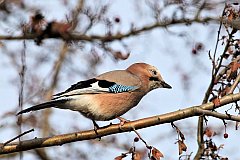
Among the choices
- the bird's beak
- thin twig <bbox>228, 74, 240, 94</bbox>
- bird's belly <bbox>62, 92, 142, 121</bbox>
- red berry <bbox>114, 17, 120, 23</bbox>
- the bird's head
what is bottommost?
thin twig <bbox>228, 74, 240, 94</bbox>

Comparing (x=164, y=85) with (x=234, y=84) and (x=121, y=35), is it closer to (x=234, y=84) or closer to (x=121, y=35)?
(x=234, y=84)

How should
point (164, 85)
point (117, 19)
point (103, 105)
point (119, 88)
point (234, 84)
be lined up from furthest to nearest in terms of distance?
point (117, 19) → point (164, 85) → point (119, 88) → point (103, 105) → point (234, 84)

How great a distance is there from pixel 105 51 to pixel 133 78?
106 centimetres

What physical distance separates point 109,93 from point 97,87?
10 centimetres

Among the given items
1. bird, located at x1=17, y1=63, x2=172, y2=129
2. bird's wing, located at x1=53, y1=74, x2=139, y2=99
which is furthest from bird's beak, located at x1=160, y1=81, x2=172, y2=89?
bird's wing, located at x1=53, y1=74, x2=139, y2=99

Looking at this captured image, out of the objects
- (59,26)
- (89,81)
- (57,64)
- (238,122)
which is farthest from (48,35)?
(57,64)

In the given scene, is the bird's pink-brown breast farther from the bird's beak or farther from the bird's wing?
the bird's beak

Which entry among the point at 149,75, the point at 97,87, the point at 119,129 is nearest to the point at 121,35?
the point at 149,75

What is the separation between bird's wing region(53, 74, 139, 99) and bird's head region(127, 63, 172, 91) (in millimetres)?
190

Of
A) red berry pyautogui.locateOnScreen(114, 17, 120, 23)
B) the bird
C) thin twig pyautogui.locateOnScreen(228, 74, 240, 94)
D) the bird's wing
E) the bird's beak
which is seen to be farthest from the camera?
red berry pyautogui.locateOnScreen(114, 17, 120, 23)

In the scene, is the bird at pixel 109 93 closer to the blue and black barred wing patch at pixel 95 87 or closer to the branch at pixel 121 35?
the blue and black barred wing patch at pixel 95 87

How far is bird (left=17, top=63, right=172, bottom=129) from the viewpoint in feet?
13.5

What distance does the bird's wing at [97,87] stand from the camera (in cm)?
421

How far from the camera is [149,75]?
4711mm
